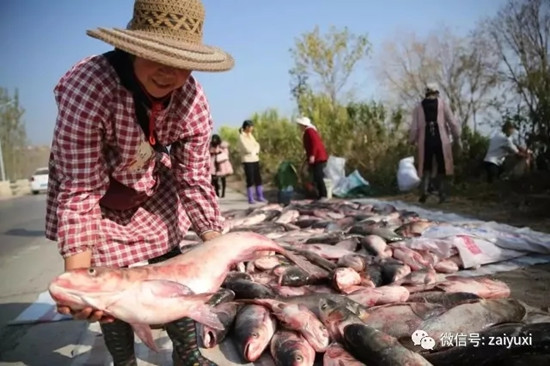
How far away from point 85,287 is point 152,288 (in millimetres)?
246

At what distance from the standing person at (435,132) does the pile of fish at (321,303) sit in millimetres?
4074

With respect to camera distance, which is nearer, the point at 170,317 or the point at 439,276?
the point at 170,317

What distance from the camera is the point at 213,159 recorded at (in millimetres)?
11422

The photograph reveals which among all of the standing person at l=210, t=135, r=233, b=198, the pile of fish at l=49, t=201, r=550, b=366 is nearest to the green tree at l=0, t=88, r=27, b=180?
the standing person at l=210, t=135, r=233, b=198

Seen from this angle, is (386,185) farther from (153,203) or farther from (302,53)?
(302,53)

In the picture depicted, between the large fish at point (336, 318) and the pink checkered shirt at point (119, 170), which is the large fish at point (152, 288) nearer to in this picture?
the pink checkered shirt at point (119, 170)

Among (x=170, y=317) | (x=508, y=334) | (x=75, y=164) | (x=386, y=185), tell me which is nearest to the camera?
(x=170, y=317)

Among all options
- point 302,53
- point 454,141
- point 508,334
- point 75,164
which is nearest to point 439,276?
point 508,334

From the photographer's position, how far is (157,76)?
1812mm

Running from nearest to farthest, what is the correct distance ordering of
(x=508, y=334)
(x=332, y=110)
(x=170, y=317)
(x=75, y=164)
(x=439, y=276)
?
(x=170, y=317) < (x=75, y=164) < (x=508, y=334) < (x=439, y=276) < (x=332, y=110)

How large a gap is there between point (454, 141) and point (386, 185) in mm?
3110

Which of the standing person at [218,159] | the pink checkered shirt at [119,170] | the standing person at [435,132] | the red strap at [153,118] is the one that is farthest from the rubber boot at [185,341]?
the standing person at [218,159]

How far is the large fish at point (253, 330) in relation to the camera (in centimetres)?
250

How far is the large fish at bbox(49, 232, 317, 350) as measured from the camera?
62.2 inches
